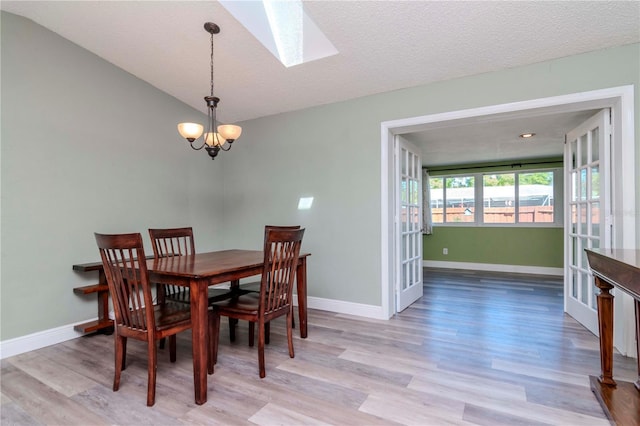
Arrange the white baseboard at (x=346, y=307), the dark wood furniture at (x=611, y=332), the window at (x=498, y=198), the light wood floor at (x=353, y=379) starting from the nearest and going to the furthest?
the dark wood furniture at (x=611, y=332)
the light wood floor at (x=353, y=379)
the white baseboard at (x=346, y=307)
the window at (x=498, y=198)

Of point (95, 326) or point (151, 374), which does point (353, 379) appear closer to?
point (151, 374)

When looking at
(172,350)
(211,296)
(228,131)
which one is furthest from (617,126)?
(172,350)

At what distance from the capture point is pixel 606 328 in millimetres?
1749

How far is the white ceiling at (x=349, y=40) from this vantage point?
2111 mm

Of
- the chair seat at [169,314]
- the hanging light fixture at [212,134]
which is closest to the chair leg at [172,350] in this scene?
the chair seat at [169,314]

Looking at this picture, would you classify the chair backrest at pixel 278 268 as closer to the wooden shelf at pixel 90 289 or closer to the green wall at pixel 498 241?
the wooden shelf at pixel 90 289

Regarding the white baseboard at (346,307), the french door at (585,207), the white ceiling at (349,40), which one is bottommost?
the white baseboard at (346,307)

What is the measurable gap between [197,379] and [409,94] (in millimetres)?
2913

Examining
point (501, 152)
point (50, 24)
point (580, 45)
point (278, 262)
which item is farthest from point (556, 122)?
point (50, 24)

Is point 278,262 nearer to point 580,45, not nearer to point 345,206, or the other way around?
point 345,206

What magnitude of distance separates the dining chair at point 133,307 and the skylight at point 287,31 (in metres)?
1.95

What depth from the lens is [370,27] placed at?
7.63ft

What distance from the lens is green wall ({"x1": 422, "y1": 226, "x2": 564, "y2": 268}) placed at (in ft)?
Answer: 17.8

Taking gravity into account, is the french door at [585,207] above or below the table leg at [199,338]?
above
